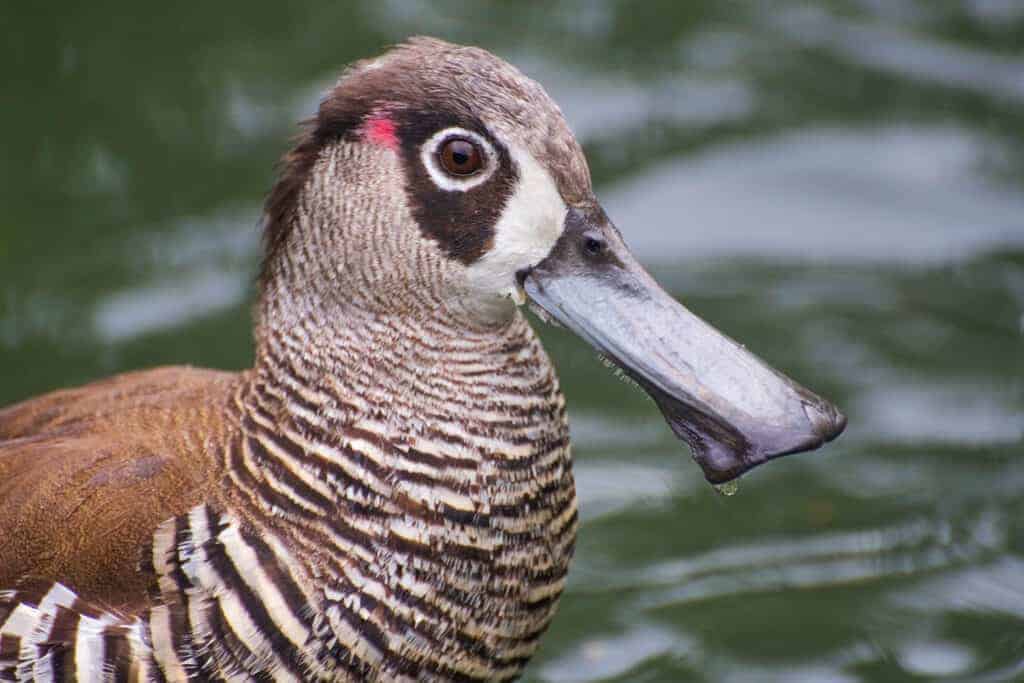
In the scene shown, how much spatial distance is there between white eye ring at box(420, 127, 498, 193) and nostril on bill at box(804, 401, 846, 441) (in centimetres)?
90

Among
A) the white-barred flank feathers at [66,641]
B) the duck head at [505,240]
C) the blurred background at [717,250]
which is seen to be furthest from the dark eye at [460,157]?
the blurred background at [717,250]

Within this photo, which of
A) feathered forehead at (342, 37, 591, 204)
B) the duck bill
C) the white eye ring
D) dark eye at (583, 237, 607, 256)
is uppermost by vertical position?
feathered forehead at (342, 37, 591, 204)

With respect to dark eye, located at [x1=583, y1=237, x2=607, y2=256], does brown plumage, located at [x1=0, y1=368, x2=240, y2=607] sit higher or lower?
lower

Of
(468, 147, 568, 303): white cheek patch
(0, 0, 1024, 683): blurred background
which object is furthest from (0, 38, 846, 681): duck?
(0, 0, 1024, 683): blurred background

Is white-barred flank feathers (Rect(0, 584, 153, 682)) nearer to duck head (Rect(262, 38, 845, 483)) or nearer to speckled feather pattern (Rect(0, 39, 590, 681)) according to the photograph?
speckled feather pattern (Rect(0, 39, 590, 681))

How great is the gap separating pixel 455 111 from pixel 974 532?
2.91 m

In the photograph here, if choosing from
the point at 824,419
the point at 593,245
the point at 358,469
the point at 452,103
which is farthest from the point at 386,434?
the point at 824,419

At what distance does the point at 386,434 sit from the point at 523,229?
0.59 metres

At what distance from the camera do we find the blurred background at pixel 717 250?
18.8ft

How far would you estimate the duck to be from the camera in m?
3.98

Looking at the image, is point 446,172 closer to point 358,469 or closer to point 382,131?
point 382,131

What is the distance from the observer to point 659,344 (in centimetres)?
400

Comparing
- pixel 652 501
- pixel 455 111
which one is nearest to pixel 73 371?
pixel 652 501

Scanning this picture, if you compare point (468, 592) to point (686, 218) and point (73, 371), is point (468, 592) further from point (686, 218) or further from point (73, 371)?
point (686, 218)
